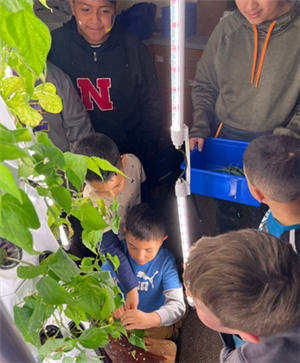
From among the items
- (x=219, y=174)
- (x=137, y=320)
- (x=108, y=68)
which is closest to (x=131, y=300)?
(x=137, y=320)

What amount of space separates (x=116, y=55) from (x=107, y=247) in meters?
1.10

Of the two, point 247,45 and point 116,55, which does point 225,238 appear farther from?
point 116,55

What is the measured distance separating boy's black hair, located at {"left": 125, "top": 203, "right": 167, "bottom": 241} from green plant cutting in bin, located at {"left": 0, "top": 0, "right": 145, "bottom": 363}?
71cm

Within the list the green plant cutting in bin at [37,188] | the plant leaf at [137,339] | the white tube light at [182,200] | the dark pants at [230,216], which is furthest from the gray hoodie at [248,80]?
the green plant cutting in bin at [37,188]

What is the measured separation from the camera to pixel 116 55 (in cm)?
170

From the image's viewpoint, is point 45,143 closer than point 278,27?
Yes

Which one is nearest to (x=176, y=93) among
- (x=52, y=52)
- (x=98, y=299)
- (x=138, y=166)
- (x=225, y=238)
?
(x=225, y=238)

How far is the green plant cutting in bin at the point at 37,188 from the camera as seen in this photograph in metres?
0.32

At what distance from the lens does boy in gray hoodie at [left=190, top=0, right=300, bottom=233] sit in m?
1.34

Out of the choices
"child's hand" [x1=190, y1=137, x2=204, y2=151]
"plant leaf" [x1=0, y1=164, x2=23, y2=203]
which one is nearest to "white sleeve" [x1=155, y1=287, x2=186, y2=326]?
"child's hand" [x1=190, y1=137, x2=204, y2=151]

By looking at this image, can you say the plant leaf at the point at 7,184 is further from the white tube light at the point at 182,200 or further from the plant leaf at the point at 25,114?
the white tube light at the point at 182,200

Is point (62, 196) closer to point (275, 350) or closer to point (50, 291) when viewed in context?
point (50, 291)

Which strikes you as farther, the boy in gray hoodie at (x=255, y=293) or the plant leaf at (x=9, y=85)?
the boy in gray hoodie at (x=255, y=293)

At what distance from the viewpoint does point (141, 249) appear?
4.65ft
